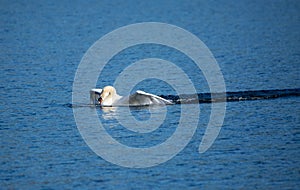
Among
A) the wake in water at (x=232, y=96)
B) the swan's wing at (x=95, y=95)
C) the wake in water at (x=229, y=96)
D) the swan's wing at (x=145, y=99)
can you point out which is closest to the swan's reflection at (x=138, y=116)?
the swan's wing at (x=145, y=99)

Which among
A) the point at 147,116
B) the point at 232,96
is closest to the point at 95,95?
the point at 147,116

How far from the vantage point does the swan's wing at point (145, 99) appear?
37.3 metres

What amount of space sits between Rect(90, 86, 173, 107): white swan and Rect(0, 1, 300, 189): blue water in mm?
708

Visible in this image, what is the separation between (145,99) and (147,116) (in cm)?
174

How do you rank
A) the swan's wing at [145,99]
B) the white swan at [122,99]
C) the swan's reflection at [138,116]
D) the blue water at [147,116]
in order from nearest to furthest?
1. the blue water at [147,116]
2. the swan's reflection at [138,116]
3. the swan's wing at [145,99]
4. the white swan at [122,99]

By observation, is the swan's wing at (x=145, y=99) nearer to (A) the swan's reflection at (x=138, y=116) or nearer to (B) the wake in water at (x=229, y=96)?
(A) the swan's reflection at (x=138, y=116)

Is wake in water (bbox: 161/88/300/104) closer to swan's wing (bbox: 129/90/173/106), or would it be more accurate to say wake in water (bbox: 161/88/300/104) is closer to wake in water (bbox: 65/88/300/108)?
wake in water (bbox: 65/88/300/108)

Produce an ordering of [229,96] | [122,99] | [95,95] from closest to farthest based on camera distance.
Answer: [122,99] < [95,95] < [229,96]

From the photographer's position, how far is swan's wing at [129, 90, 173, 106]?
37281 mm

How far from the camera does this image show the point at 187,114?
3616cm

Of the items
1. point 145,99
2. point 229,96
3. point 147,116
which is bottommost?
point 147,116

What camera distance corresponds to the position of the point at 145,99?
3756cm

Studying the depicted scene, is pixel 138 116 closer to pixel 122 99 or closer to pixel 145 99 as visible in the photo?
pixel 145 99

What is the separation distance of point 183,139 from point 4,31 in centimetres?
4623
